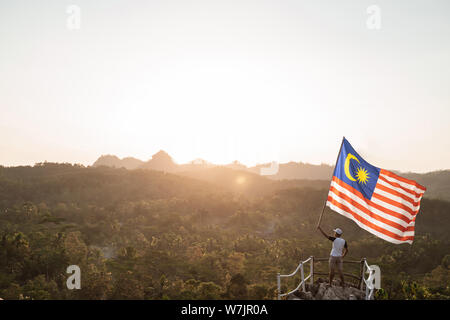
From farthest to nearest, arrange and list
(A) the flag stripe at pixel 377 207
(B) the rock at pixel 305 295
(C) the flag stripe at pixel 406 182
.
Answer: (A) the flag stripe at pixel 377 207
(C) the flag stripe at pixel 406 182
(B) the rock at pixel 305 295

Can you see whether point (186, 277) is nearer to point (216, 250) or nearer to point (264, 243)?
point (216, 250)

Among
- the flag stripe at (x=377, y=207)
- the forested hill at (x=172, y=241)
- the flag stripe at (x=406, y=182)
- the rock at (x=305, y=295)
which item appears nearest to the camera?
the rock at (x=305, y=295)

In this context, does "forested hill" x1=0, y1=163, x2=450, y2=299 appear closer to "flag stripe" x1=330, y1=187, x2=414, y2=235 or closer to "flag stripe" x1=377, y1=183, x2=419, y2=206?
"flag stripe" x1=330, y1=187, x2=414, y2=235

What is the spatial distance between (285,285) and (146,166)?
70.5 m

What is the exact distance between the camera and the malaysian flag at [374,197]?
10633 mm

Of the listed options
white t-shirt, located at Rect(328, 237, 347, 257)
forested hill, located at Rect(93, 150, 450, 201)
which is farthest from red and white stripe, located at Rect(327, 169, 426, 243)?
forested hill, located at Rect(93, 150, 450, 201)

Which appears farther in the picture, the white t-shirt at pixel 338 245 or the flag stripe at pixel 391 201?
the flag stripe at pixel 391 201

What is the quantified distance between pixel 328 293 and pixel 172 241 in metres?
14.7

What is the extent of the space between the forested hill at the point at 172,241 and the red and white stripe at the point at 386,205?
5046 millimetres

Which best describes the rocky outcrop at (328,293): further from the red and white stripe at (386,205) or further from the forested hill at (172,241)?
the forested hill at (172,241)

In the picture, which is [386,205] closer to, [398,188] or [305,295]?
[398,188]

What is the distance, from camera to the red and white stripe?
418 inches

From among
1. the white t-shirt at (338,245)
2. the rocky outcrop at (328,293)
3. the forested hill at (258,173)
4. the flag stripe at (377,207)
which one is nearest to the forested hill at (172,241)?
the rocky outcrop at (328,293)

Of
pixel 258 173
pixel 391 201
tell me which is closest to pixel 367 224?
pixel 391 201
